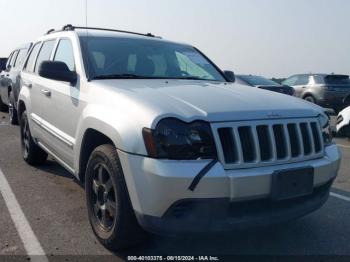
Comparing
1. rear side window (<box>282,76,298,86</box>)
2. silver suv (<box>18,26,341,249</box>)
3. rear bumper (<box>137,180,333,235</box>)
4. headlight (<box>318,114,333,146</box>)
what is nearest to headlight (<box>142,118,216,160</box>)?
silver suv (<box>18,26,341,249</box>)

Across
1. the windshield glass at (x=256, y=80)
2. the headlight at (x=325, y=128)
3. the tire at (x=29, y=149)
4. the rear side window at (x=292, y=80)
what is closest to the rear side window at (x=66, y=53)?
the tire at (x=29, y=149)

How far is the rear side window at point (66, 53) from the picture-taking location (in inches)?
180

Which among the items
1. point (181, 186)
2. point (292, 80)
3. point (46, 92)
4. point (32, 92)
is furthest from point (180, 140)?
point (292, 80)

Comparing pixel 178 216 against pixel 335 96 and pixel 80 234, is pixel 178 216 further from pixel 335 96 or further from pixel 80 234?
pixel 335 96

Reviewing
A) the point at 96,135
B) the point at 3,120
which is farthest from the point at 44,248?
the point at 3,120

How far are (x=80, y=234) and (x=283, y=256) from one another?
5.66ft

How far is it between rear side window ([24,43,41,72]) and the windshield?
6.29 feet

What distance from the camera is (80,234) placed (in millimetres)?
3969

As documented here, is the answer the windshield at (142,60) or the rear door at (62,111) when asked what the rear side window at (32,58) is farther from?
the windshield at (142,60)

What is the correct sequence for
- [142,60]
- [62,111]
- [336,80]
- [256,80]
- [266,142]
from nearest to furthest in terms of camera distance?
[266,142]
[62,111]
[142,60]
[256,80]
[336,80]

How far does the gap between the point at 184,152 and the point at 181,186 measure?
0.24m

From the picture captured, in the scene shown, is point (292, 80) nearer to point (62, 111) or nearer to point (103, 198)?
point (62, 111)

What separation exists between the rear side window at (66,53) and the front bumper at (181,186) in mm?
1781

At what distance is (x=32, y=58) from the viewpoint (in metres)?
6.42
